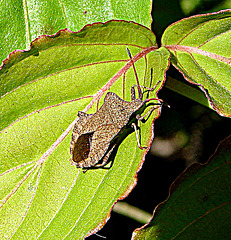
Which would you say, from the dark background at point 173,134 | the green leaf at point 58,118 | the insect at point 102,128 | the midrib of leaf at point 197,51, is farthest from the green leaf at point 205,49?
the dark background at point 173,134

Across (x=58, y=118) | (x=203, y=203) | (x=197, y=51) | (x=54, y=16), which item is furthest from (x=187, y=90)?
(x=54, y=16)

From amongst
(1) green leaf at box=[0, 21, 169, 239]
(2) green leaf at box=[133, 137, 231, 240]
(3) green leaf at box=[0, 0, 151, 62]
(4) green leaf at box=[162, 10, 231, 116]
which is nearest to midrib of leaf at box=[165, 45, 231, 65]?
(4) green leaf at box=[162, 10, 231, 116]

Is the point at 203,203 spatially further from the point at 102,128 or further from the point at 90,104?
the point at 102,128

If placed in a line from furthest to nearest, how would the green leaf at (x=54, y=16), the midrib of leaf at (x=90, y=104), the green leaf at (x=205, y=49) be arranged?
the green leaf at (x=54, y=16)
the midrib of leaf at (x=90, y=104)
the green leaf at (x=205, y=49)

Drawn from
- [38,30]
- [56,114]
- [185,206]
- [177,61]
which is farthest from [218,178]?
[38,30]

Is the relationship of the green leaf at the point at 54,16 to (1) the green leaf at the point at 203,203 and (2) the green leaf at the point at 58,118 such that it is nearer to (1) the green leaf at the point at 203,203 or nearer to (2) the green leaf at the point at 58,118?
(2) the green leaf at the point at 58,118
